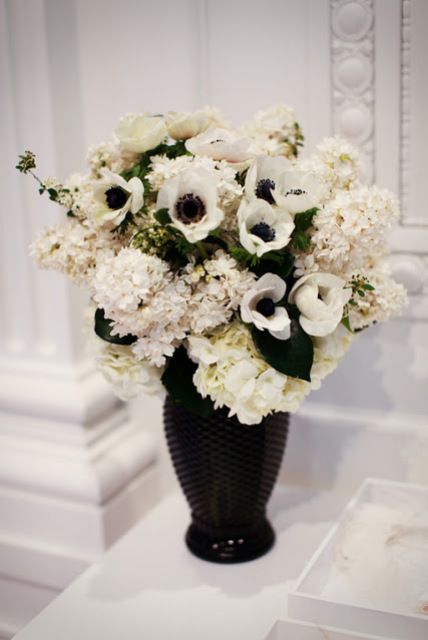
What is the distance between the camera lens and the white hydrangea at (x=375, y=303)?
3.82 ft

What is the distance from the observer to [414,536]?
121cm

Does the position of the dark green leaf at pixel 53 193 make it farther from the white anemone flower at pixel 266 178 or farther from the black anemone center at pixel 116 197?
the white anemone flower at pixel 266 178

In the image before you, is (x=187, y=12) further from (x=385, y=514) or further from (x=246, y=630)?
(x=246, y=630)

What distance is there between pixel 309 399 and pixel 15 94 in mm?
718

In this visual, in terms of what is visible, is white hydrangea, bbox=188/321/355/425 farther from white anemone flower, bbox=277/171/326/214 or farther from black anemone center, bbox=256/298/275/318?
white anemone flower, bbox=277/171/326/214

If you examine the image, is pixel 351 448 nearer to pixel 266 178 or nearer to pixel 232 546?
pixel 232 546

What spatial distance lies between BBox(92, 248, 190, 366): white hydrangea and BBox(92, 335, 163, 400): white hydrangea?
0.07 metres

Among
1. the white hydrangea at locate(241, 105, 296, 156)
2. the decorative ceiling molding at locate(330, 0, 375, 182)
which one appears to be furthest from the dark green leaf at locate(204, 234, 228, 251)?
the decorative ceiling molding at locate(330, 0, 375, 182)

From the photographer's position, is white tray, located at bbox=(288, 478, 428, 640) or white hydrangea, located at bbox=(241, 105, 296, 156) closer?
white tray, located at bbox=(288, 478, 428, 640)

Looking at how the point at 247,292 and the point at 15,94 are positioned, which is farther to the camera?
the point at 15,94

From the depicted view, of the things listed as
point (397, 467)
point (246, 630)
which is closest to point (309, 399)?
point (397, 467)

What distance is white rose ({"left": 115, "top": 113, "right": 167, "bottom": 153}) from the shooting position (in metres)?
1.12

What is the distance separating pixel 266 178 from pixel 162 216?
140 mm

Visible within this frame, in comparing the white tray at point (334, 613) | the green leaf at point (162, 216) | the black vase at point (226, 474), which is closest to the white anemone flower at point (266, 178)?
the green leaf at point (162, 216)
